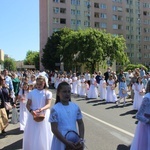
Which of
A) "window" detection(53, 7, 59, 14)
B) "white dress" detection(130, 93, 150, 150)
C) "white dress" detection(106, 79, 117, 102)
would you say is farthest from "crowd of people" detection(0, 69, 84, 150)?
"window" detection(53, 7, 59, 14)

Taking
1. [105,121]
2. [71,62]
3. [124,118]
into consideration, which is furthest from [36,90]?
[71,62]

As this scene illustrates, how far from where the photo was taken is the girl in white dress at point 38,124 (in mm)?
6059

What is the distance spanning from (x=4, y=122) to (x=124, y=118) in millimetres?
4999

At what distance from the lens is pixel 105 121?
1091 centimetres

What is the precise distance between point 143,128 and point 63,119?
6.79ft

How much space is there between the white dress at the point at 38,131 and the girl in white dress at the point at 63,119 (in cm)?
213

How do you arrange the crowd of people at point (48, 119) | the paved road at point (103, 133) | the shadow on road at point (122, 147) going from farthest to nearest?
Answer: the paved road at point (103, 133) → the shadow on road at point (122, 147) → the crowd of people at point (48, 119)

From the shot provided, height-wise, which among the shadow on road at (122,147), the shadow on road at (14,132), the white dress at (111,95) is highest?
the white dress at (111,95)

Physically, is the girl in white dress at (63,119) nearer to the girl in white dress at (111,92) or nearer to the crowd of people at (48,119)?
the crowd of people at (48,119)

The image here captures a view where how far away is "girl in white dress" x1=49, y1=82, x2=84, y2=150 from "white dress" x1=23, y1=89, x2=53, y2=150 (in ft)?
6.98

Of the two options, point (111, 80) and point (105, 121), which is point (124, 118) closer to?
point (105, 121)

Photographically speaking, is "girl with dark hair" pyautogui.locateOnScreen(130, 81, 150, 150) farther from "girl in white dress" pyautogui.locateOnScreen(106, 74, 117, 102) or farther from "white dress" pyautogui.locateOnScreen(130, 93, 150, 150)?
"girl in white dress" pyautogui.locateOnScreen(106, 74, 117, 102)

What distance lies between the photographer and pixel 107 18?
84750 mm

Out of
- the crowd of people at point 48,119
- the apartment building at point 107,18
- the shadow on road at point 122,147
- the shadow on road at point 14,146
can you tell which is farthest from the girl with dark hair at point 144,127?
the apartment building at point 107,18
